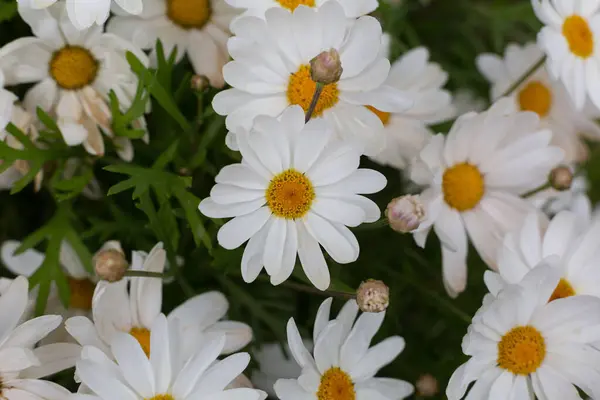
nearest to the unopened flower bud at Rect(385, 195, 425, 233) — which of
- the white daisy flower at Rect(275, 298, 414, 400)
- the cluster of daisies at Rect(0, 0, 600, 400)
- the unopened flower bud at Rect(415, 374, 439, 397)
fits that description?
the cluster of daisies at Rect(0, 0, 600, 400)

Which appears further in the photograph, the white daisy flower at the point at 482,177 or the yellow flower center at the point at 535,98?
the yellow flower center at the point at 535,98

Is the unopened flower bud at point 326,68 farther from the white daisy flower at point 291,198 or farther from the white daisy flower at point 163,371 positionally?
the white daisy flower at point 163,371

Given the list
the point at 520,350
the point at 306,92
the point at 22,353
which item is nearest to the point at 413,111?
the point at 306,92

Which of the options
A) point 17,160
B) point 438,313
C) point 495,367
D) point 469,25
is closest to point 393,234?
point 438,313

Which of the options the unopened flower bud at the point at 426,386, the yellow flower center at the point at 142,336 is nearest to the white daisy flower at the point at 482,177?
the unopened flower bud at the point at 426,386

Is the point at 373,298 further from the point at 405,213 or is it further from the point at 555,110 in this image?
the point at 555,110

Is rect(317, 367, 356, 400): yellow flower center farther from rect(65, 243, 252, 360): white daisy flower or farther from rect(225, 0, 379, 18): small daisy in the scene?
rect(225, 0, 379, 18): small daisy
